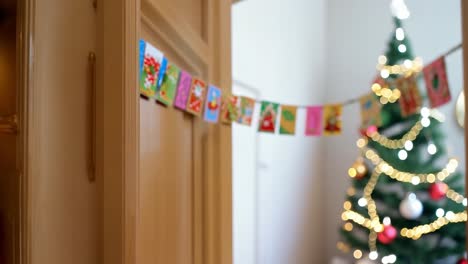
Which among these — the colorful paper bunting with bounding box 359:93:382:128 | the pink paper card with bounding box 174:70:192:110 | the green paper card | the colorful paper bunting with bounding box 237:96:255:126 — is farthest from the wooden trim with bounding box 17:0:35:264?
the colorful paper bunting with bounding box 359:93:382:128

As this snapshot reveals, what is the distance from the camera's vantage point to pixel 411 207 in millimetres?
2684

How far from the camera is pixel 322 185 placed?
12.6ft

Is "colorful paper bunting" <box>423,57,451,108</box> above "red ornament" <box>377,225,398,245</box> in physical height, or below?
above

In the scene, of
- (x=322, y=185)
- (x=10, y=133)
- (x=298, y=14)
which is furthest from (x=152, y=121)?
(x=322, y=185)

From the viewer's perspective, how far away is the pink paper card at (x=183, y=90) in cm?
111

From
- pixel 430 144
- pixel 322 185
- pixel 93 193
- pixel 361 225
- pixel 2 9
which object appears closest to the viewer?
pixel 2 9

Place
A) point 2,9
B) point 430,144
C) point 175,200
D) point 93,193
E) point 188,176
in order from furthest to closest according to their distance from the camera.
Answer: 1. point 430,144
2. point 188,176
3. point 175,200
4. point 93,193
5. point 2,9

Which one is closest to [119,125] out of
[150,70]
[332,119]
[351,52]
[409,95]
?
[150,70]

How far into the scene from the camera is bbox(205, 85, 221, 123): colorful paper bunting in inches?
51.2

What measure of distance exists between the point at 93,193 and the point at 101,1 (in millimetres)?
327

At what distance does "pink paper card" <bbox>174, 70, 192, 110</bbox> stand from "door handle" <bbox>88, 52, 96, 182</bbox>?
38 centimetres

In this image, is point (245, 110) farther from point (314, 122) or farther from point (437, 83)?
point (437, 83)

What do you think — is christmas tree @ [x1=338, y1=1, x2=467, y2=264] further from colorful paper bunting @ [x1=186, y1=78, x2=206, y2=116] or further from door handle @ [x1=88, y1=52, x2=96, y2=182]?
door handle @ [x1=88, y1=52, x2=96, y2=182]

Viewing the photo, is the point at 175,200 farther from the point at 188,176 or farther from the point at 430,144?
the point at 430,144
